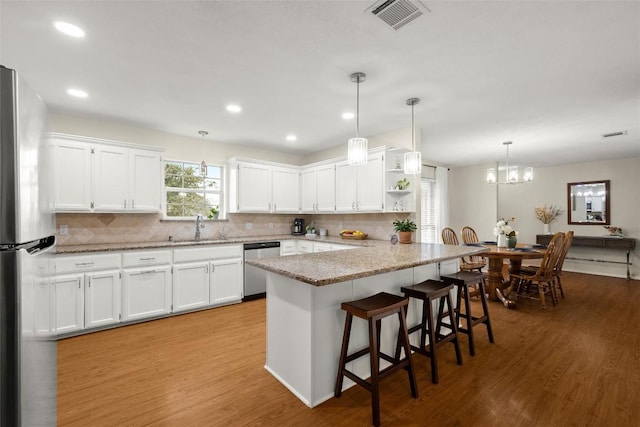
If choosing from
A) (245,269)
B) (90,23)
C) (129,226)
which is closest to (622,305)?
(245,269)

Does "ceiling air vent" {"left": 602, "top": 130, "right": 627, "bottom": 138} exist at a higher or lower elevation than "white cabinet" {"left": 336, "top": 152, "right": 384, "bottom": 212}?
higher

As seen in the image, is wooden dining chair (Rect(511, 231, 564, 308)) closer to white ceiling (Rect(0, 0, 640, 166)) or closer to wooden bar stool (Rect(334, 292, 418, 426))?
white ceiling (Rect(0, 0, 640, 166))

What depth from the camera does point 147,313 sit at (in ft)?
11.8

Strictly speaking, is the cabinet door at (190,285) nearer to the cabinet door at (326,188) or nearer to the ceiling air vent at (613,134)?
the cabinet door at (326,188)

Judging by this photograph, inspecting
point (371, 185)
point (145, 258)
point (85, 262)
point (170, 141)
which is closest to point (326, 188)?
point (371, 185)

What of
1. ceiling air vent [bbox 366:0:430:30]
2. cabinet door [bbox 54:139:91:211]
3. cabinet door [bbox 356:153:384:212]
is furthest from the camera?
cabinet door [bbox 356:153:384:212]

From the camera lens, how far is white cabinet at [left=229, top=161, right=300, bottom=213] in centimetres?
482

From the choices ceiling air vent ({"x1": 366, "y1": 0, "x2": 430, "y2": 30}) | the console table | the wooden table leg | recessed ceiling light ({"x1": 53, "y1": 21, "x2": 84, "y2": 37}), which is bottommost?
the wooden table leg

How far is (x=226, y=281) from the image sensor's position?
420 centimetres

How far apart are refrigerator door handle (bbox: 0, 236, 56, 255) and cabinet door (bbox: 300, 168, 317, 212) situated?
4.25 meters

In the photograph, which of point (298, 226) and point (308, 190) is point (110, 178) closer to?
point (308, 190)

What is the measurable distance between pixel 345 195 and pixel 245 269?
6.27 feet

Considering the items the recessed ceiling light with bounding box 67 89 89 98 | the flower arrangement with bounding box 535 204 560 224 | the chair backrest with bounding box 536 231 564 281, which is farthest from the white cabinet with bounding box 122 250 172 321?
the flower arrangement with bounding box 535 204 560 224

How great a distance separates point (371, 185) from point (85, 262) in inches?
142
